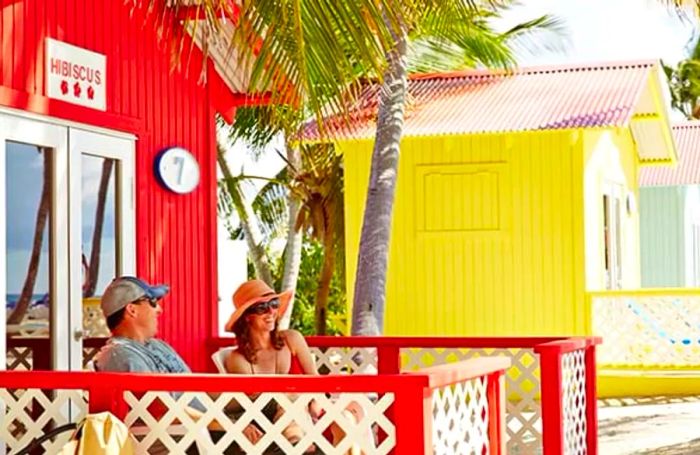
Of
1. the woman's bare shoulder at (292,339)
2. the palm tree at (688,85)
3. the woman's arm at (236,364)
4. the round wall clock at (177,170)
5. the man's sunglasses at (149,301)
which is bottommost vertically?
the woman's arm at (236,364)

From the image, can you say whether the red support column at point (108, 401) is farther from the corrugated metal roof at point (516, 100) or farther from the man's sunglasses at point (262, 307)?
the corrugated metal roof at point (516, 100)

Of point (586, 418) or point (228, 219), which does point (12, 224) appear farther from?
point (228, 219)

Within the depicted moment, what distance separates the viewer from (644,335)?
1642cm

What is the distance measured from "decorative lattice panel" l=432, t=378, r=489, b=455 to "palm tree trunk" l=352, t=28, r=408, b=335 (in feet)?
24.5

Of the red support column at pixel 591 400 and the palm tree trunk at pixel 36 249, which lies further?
the red support column at pixel 591 400

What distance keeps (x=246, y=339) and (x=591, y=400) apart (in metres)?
2.55

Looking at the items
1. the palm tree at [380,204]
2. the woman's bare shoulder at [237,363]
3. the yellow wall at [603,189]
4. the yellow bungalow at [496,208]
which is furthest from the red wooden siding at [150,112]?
the yellow wall at [603,189]

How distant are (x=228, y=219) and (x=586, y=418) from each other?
68.7 feet

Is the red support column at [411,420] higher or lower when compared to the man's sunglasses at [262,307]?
lower

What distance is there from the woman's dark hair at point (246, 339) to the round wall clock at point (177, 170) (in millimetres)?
1716

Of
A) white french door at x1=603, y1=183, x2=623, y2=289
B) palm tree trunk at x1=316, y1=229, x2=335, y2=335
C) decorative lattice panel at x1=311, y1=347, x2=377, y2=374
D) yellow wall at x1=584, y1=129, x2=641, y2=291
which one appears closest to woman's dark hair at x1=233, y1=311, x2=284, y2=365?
decorative lattice panel at x1=311, y1=347, x2=377, y2=374

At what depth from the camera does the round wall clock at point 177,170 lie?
9234 millimetres

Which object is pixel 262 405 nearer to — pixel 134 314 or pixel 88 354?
pixel 134 314

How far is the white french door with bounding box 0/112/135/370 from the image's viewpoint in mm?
7758
